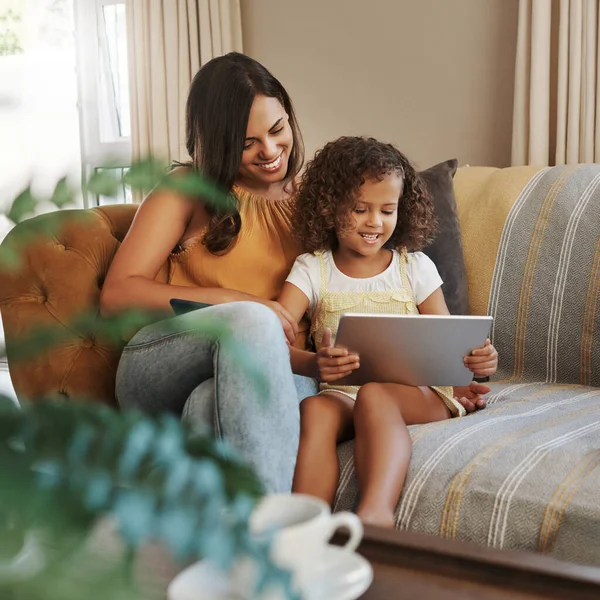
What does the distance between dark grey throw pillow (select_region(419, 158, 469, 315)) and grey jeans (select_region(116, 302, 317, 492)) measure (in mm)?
690

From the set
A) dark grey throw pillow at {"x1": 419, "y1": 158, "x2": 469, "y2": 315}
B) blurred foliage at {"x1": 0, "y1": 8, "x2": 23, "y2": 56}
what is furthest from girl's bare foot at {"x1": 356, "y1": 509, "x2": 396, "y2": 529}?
blurred foliage at {"x1": 0, "y1": 8, "x2": 23, "y2": 56}

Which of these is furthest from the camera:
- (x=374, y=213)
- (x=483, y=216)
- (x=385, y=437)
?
(x=483, y=216)

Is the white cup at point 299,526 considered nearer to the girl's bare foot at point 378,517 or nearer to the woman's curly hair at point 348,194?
the girl's bare foot at point 378,517

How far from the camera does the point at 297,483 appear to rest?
142 cm

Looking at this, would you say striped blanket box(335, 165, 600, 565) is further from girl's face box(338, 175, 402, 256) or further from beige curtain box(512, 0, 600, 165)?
beige curtain box(512, 0, 600, 165)

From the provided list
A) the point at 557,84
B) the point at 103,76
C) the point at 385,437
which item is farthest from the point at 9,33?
the point at 385,437

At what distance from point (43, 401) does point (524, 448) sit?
44.9 inches

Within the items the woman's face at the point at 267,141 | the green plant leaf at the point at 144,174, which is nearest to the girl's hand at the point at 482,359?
the woman's face at the point at 267,141

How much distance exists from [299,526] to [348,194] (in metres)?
1.24

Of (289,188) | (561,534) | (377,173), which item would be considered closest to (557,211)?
(377,173)

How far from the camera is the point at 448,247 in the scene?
6.40 feet

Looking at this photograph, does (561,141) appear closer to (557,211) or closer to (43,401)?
(557,211)

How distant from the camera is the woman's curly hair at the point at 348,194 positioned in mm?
1779

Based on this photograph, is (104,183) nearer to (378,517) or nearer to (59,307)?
(378,517)
